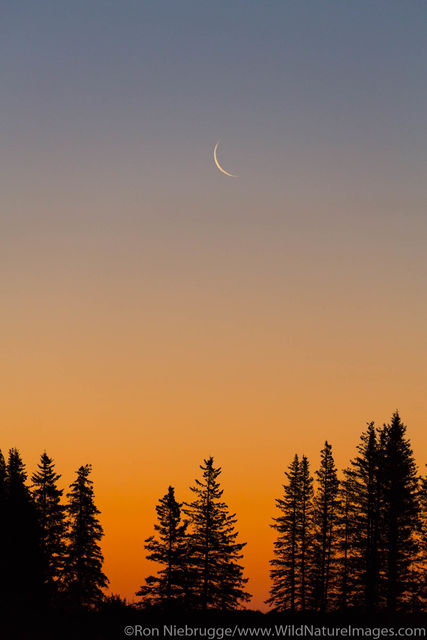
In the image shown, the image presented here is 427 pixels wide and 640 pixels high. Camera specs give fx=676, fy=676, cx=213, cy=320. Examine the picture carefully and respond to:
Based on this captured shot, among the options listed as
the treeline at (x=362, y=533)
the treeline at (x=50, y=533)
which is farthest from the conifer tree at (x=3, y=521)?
the treeline at (x=362, y=533)

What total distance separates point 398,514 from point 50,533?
29784 mm

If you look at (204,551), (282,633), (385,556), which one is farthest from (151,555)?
(282,633)

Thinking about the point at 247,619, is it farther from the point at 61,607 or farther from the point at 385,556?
the point at 385,556

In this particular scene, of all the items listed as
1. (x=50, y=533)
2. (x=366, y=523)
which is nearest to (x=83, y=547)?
(x=50, y=533)

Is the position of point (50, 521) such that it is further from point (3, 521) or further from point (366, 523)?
point (366, 523)

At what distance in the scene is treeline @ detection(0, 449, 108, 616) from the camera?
5381 cm

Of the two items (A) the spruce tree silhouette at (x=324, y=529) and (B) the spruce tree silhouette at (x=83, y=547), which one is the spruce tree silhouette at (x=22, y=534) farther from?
(A) the spruce tree silhouette at (x=324, y=529)

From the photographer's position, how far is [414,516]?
48.3 meters

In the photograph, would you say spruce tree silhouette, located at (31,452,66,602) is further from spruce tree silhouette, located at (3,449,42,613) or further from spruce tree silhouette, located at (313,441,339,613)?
spruce tree silhouette, located at (313,441,339,613)

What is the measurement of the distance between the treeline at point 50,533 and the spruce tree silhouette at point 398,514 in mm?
24212

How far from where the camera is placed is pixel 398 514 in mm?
48094

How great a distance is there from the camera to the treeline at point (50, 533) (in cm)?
5381

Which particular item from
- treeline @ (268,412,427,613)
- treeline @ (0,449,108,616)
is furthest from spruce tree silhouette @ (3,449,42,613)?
treeline @ (268,412,427,613)

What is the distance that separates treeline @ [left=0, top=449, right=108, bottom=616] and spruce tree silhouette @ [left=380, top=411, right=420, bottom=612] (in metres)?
24.2
